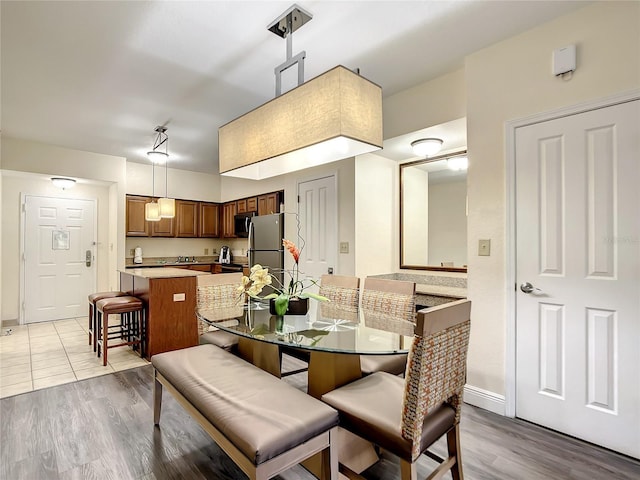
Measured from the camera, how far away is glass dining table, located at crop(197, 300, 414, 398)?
1625mm

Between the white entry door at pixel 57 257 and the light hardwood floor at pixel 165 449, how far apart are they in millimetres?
3306

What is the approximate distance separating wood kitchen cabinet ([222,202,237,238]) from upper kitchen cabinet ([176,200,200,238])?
0.52 meters

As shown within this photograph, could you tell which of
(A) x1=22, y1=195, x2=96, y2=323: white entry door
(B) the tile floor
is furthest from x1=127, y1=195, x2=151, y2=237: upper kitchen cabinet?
(B) the tile floor

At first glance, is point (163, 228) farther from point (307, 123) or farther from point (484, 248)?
point (484, 248)

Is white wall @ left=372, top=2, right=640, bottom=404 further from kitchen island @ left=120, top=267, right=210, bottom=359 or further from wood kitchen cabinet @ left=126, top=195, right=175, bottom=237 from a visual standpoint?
wood kitchen cabinet @ left=126, top=195, right=175, bottom=237

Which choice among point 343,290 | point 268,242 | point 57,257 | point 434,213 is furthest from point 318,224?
point 57,257

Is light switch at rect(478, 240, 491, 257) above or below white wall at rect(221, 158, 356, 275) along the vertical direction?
below

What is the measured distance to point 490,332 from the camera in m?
2.43

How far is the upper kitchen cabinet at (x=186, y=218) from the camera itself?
615 cm

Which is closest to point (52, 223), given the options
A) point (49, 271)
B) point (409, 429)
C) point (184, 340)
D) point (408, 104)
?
point (49, 271)

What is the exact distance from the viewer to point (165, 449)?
1.97m

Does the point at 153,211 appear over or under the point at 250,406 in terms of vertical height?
over

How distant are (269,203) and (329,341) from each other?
391 cm

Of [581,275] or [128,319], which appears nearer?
[581,275]
